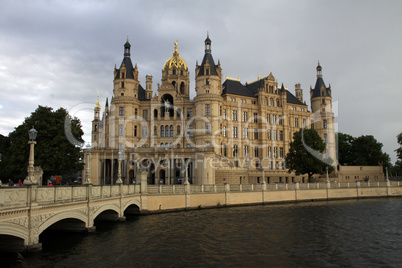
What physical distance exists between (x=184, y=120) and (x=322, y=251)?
56052 millimetres

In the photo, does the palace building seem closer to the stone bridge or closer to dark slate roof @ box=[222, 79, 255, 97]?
dark slate roof @ box=[222, 79, 255, 97]

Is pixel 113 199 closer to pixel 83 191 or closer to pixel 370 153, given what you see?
pixel 83 191

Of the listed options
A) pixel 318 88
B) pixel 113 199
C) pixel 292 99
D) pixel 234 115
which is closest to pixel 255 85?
pixel 292 99

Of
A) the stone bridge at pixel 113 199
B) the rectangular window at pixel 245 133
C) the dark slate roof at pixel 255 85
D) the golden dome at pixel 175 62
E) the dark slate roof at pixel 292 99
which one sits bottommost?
the stone bridge at pixel 113 199

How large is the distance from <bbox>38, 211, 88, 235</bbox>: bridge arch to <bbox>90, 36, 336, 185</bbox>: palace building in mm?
35439

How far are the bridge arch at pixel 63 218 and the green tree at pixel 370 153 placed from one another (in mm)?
84449

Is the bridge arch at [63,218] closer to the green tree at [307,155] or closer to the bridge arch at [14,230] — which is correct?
the bridge arch at [14,230]

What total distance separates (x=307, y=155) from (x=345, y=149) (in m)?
38.1

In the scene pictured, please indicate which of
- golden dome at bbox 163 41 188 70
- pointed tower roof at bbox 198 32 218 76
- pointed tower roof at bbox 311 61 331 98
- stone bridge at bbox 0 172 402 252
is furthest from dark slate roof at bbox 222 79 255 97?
stone bridge at bbox 0 172 402 252

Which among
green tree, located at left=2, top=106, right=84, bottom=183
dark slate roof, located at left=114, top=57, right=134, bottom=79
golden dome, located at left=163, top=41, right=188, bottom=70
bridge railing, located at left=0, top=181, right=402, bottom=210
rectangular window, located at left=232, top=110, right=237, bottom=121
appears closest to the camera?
bridge railing, located at left=0, top=181, right=402, bottom=210

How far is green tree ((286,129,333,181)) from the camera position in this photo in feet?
212

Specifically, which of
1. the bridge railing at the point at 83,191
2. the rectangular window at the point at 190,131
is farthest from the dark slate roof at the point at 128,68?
the bridge railing at the point at 83,191

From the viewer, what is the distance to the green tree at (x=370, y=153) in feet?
298

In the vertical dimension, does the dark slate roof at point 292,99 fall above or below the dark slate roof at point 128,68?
below
